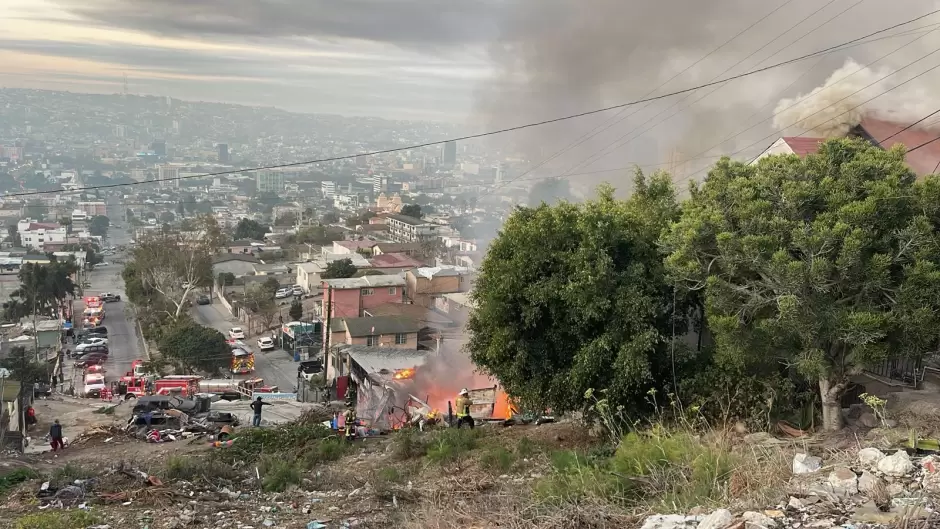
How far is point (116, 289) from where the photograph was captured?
157 ft

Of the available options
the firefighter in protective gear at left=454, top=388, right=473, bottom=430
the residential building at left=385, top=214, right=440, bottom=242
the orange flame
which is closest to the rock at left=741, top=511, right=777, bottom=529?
the firefighter in protective gear at left=454, top=388, right=473, bottom=430

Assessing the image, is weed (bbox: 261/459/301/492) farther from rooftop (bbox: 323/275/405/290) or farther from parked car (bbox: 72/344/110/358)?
parked car (bbox: 72/344/110/358)

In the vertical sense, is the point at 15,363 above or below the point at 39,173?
below

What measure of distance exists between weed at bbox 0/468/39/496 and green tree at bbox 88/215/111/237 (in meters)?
70.0

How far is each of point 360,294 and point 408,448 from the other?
19140 millimetres

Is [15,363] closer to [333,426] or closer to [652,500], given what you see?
[333,426]

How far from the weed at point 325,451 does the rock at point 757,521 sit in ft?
17.4

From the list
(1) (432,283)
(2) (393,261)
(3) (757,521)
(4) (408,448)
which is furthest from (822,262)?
(2) (393,261)

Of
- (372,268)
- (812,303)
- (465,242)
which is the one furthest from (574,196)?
(812,303)

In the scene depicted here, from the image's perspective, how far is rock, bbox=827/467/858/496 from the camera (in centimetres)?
374

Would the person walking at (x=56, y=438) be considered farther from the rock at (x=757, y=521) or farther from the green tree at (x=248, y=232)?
the green tree at (x=248, y=232)

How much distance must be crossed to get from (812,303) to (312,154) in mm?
128962

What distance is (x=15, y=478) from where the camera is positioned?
6.95 m

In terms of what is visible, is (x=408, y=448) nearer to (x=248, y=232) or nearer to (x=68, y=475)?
(x=68, y=475)
